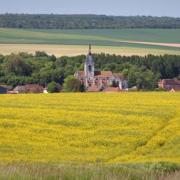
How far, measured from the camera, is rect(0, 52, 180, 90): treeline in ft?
244

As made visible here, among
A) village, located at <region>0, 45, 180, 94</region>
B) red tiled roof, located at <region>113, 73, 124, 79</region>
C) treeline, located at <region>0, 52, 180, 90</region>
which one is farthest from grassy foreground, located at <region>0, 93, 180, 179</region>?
red tiled roof, located at <region>113, 73, 124, 79</region>

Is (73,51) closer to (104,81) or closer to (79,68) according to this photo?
(79,68)

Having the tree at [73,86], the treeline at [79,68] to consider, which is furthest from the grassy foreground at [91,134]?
the treeline at [79,68]

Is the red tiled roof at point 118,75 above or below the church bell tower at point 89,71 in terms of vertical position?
above

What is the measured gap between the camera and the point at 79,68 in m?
89.4

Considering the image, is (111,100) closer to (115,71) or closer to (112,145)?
(112,145)

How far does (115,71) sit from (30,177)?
77.5m

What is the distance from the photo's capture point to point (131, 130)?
2423cm

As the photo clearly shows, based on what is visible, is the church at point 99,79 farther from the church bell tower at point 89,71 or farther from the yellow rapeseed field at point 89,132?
the yellow rapeseed field at point 89,132

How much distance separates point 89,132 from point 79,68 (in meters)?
65.7

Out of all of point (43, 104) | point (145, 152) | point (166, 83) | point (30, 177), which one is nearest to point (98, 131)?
point (145, 152)

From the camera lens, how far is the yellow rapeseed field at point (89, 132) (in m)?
20.2

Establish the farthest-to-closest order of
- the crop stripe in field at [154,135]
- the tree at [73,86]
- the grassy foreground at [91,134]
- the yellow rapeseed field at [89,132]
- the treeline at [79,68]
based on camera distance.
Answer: the treeline at [79,68]
the tree at [73,86]
the crop stripe in field at [154,135]
the yellow rapeseed field at [89,132]
the grassy foreground at [91,134]

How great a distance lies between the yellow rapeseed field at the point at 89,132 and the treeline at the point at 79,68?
3734 cm
